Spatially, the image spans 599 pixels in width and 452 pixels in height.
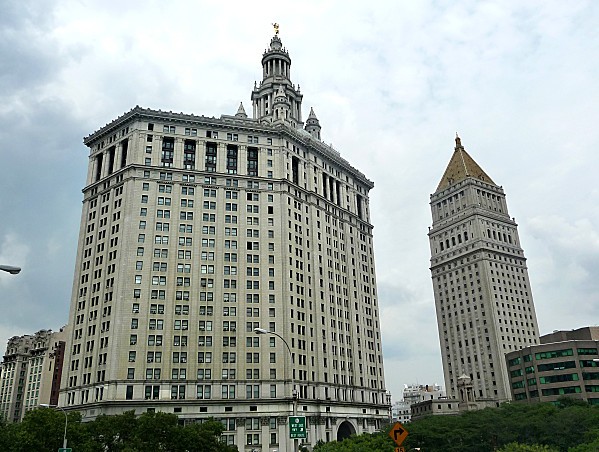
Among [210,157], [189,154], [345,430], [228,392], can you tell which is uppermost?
[210,157]

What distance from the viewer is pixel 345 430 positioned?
364ft

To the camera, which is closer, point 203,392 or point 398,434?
point 398,434

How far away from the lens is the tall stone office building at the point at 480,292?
550 ft

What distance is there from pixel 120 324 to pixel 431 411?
89757 millimetres

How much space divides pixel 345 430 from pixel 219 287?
39369mm

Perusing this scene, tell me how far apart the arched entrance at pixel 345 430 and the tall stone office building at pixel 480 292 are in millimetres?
64471

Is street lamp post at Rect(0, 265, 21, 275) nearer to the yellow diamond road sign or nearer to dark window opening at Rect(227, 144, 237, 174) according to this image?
the yellow diamond road sign

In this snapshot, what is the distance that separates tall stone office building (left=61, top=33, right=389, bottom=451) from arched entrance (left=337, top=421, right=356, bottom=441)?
34cm

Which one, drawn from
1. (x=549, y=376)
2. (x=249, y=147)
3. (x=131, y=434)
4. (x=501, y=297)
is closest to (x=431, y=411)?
(x=549, y=376)

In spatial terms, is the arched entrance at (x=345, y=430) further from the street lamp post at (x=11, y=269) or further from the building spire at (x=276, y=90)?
the street lamp post at (x=11, y=269)

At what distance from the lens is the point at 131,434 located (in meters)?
72.2

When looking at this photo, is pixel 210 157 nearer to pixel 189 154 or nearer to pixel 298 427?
pixel 189 154

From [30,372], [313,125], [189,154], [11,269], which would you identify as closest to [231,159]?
[189,154]

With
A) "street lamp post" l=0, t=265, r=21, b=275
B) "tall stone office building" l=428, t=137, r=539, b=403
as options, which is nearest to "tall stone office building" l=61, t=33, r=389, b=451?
"tall stone office building" l=428, t=137, r=539, b=403
